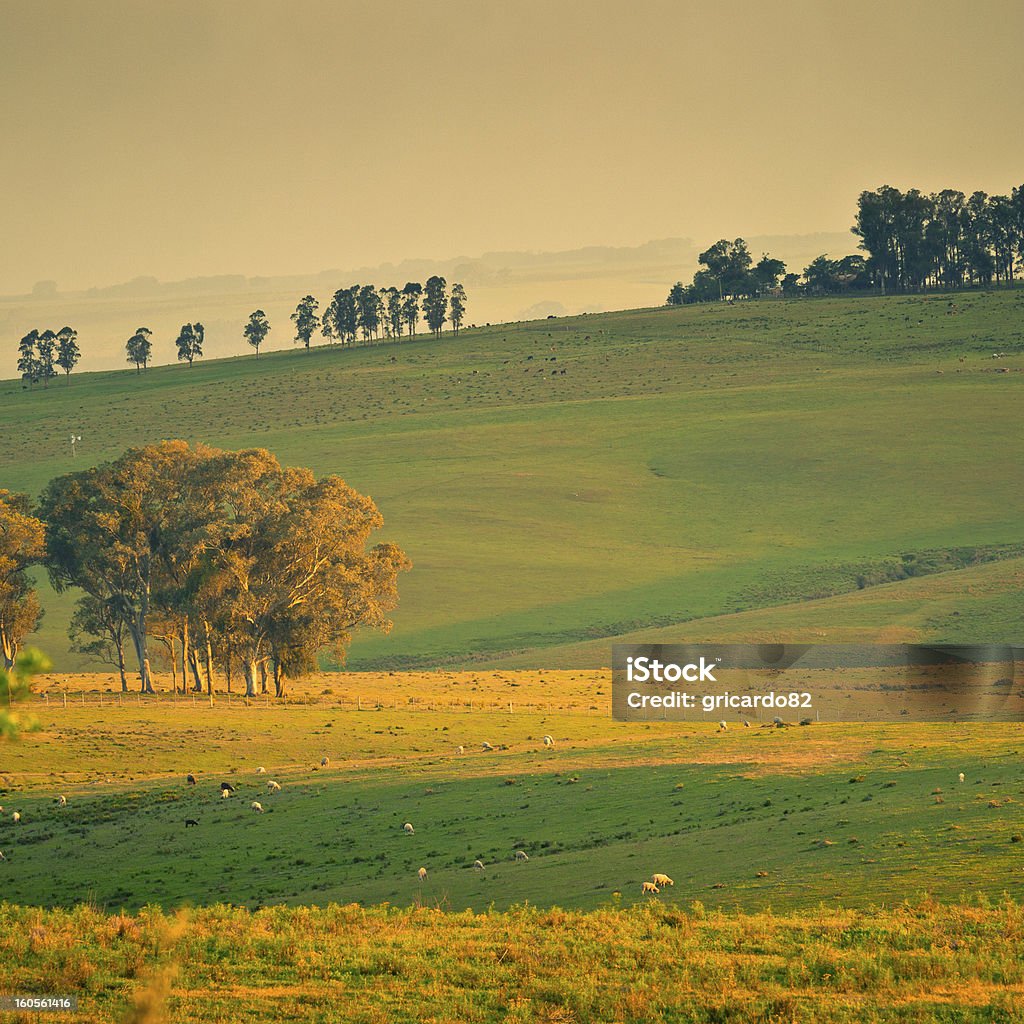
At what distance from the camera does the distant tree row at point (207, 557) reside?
70125 millimetres

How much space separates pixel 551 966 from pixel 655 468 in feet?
377

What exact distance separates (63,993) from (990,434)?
→ 12806 centimetres

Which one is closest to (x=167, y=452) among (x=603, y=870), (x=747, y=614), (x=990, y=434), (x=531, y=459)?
(x=747, y=614)

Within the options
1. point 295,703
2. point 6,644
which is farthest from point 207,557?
point 6,644

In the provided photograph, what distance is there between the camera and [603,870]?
90.7 feet

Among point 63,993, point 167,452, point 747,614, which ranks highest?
point 167,452

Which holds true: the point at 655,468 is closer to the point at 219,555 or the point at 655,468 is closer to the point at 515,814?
the point at 219,555

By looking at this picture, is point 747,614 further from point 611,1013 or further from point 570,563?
point 611,1013

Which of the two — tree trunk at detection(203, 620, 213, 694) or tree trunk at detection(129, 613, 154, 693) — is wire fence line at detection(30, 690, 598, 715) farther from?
tree trunk at detection(129, 613, 154, 693)

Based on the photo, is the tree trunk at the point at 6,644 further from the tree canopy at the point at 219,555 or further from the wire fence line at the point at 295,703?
the tree canopy at the point at 219,555

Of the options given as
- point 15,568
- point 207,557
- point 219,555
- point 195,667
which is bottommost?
point 195,667

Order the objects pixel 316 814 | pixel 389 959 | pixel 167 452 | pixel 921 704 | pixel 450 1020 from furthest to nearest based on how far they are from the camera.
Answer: pixel 167 452 → pixel 921 704 → pixel 316 814 → pixel 389 959 → pixel 450 1020

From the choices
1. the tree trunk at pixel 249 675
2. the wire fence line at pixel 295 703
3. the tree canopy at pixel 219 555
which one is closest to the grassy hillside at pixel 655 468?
the tree canopy at pixel 219 555

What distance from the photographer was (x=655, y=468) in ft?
436
